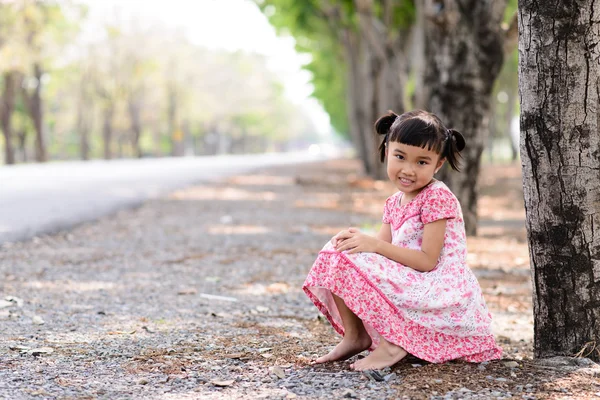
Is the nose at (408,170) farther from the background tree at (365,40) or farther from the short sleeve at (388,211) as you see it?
the background tree at (365,40)

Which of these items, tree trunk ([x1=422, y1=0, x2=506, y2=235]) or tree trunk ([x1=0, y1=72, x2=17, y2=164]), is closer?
tree trunk ([x1=422, y1=0, x2=506, y2=235])

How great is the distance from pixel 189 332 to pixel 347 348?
4.17 feet

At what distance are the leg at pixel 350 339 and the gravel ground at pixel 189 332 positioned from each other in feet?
0.22

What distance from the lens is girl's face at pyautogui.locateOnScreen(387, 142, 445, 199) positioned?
144 inches

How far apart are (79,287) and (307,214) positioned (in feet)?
24.0

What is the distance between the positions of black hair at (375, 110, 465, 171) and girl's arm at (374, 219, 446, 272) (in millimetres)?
310

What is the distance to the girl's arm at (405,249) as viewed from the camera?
11.7 feet

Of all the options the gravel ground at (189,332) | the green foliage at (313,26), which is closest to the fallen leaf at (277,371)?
the gravel ground at (189,332)

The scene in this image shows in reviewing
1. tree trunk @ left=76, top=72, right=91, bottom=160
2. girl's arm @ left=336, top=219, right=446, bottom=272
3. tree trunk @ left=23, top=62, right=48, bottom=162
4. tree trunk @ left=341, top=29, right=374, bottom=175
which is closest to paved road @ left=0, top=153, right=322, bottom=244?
tree trunk @ left=341, top=29, right=374, bottom=175

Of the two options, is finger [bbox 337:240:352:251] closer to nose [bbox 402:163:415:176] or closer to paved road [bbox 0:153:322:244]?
nose [bbox 402:163:415:176]

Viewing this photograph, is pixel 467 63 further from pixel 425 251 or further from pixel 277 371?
pixel 277 371

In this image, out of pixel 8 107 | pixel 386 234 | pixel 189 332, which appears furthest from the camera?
pixel 8 107

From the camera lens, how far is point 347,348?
3.83 metres

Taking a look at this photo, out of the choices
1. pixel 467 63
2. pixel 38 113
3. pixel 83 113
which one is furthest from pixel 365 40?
pixel 83 113
